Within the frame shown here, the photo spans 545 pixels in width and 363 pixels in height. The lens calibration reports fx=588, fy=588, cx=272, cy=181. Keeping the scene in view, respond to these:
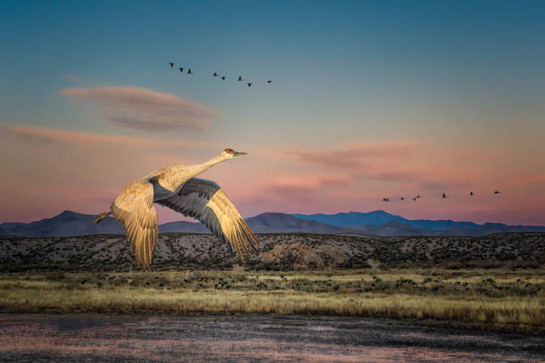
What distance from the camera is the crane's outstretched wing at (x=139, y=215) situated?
6730mm

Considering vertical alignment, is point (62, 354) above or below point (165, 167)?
below

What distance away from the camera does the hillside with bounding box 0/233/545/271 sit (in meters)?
103

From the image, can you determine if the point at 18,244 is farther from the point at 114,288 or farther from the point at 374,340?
the point at 374,340

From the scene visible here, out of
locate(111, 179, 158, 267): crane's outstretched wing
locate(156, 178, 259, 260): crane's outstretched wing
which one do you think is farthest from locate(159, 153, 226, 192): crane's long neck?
locate(156, 178, 259, 260): crane's outstretched wing

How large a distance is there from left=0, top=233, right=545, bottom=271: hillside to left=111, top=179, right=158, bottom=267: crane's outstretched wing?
297 ft

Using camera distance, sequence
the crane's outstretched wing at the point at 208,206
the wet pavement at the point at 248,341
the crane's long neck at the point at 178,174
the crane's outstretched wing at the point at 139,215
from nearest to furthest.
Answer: the crane's outstretched wing at the point at 139,215, the crane's long neck at the point at 178,174, the crane's outstretched wing at the point at 208,206, the wet pavement at the point at 248,341

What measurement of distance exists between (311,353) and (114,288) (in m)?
26.2

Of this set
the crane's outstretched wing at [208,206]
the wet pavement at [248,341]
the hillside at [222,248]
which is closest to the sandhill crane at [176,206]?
the crane's outstretched wing at [208,206]

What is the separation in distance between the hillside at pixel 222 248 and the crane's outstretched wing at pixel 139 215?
90.6m

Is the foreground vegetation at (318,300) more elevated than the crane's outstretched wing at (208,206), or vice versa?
the crane's outstretched wing at (208,206)

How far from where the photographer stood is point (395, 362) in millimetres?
19172

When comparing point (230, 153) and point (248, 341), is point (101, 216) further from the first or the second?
point (248, 341)

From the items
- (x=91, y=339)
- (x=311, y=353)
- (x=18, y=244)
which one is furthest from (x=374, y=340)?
(x=18, y=244)

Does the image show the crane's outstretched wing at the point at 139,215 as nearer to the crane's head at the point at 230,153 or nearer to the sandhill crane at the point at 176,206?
the sandhill crane at the point at 176,206
